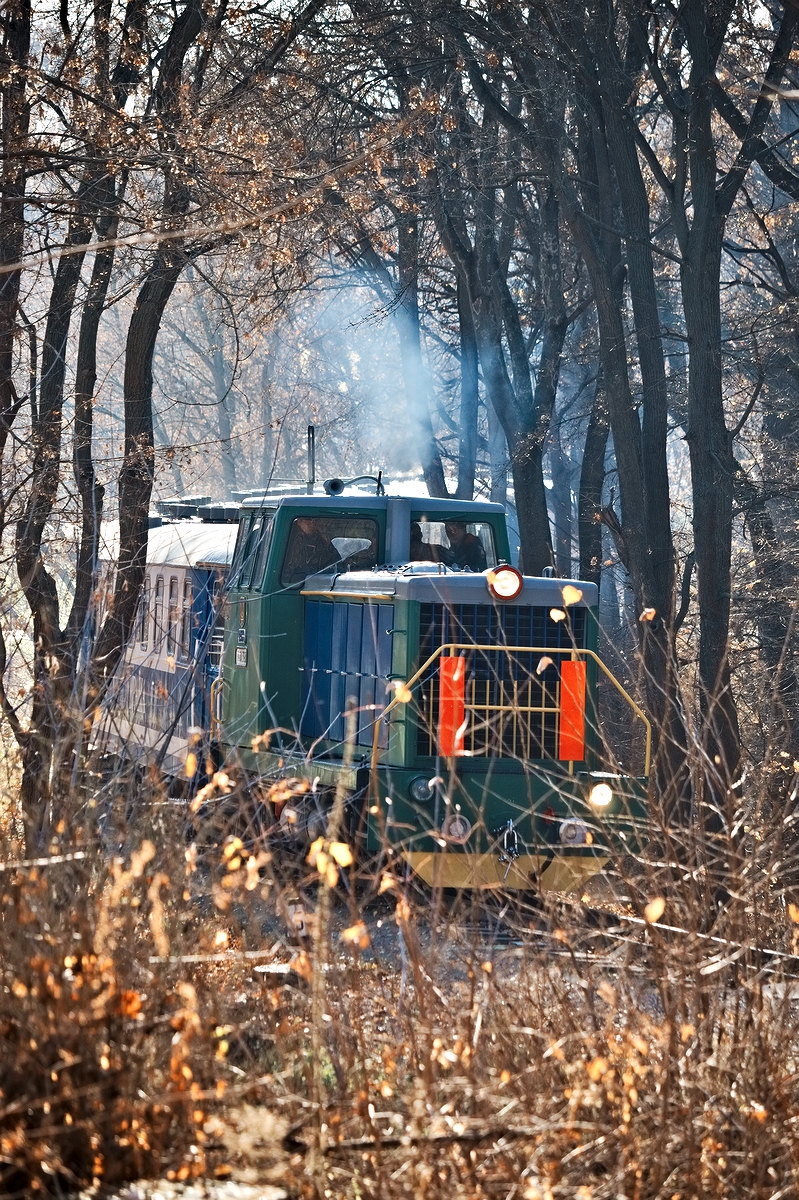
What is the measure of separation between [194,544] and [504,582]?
434cm

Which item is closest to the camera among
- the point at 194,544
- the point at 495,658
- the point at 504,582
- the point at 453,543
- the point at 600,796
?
the point at 600,796

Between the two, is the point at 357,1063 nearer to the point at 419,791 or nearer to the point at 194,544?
the point at 419,791

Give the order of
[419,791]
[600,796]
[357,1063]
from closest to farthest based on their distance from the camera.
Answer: [357,1063] → [600,796] → [419,791]

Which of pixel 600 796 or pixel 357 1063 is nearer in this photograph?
pixel 357 1063

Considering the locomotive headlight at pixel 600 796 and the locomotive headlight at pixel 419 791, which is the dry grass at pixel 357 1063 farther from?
the locomotive headlight at pixel 419 791

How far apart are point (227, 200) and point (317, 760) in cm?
385

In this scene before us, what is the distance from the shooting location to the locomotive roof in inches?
466

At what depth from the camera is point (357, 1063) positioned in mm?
4965

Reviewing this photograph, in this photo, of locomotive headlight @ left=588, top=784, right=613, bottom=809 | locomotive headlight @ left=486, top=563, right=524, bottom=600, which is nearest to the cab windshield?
locomotive headlight @ left=486, top=563, right=524, bottom=600

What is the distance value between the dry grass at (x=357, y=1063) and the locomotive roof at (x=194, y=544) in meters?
6.71

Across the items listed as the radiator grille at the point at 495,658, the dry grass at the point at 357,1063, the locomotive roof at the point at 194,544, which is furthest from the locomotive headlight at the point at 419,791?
the dry grass at the point at 357,1063

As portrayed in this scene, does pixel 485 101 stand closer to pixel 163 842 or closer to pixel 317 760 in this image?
pixel 317 760

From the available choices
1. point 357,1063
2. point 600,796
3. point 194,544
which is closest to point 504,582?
point 600,796

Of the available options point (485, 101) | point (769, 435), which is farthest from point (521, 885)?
point (769, 435)
